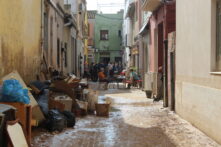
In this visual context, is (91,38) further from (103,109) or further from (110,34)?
(103,109)

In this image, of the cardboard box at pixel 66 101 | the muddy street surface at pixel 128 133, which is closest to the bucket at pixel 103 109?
the muddy street surface at pixel 128 133

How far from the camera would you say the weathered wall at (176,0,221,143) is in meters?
7.39

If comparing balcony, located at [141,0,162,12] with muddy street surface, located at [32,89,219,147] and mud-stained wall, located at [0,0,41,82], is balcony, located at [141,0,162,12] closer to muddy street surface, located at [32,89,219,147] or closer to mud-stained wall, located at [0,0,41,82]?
mud-stained wall, located at [0,0,41,82]

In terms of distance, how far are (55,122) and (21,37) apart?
3.03 metres

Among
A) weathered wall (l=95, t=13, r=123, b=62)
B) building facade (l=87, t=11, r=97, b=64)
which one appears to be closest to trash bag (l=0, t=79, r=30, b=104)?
building facade (l=87, t=11, r=97, b=64)

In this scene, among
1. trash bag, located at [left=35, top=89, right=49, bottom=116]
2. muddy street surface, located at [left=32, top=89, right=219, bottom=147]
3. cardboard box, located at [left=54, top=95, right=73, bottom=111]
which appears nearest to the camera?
muddy street surface, located at [left=32, top=89, right=219, bottom=147]

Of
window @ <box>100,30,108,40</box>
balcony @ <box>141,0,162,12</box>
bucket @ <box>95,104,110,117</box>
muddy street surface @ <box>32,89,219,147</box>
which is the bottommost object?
muddy street surface @ <box>32,89,219,147</box>

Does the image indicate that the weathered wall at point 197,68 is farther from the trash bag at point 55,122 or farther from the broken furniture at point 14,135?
the broken furniture at point 14,135

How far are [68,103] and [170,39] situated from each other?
4.12 metres

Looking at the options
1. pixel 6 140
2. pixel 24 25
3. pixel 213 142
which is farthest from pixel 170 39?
pixel 6 140

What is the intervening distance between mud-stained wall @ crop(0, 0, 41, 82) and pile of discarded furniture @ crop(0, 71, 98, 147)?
57 cm

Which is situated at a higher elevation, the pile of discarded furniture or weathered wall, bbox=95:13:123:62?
weathered wall, bbox=95:13:123:62

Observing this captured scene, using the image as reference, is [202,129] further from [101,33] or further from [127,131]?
[101,33]

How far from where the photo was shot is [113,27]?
51250 millimetres
